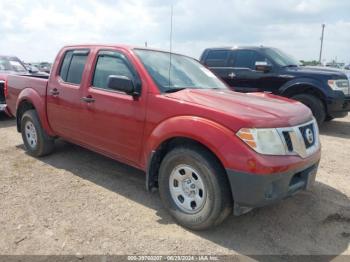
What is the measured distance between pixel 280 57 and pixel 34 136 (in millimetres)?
6285

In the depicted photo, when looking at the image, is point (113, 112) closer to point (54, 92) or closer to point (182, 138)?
point (182, 138)

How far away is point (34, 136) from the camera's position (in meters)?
5.64

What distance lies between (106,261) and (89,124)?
1997mm

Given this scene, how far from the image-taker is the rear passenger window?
4711mm

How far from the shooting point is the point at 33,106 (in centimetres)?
563

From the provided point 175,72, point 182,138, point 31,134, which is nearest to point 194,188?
point 182,138

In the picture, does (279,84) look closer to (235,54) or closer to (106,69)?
(235,54)

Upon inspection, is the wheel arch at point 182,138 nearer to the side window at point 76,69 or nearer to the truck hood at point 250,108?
the truck hood at point 250,108

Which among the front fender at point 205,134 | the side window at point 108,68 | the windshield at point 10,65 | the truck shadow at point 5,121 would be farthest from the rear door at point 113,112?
the windshield at point 10,65

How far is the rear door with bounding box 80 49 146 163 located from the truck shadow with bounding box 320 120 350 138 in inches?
218

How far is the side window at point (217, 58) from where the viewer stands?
30.7ft

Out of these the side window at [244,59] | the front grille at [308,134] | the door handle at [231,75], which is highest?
the side window at [244,59]

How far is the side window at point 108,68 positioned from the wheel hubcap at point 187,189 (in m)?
1.29

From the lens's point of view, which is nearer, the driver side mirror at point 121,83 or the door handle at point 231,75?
the driver side mirror at point 121,83
